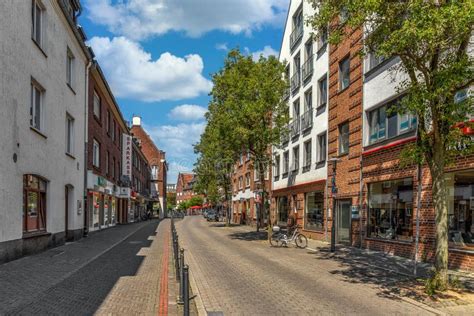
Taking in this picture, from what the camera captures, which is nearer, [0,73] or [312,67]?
[0,73]

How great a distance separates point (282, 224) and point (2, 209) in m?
21.3

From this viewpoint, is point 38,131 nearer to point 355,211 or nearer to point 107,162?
point 355,211

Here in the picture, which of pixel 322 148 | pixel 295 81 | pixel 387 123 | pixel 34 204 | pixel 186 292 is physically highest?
pixel 295 81

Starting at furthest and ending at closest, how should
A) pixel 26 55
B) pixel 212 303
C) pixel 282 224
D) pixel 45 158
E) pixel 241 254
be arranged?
pixel 282 224 → pixel 241 254 → pixel 45 158 → pixel 26 55 → pixel 212 303

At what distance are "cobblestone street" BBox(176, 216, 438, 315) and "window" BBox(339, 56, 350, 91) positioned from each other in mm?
8711

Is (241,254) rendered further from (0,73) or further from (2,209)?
(0,73)

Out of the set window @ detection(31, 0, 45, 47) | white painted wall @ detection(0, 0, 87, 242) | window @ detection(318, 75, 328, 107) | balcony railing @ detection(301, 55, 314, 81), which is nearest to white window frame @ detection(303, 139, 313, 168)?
window @ detection(318, 75, 328, 107)

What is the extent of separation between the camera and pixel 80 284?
948 cm

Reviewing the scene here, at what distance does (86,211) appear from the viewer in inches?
904

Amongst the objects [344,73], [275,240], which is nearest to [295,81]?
[344,73]

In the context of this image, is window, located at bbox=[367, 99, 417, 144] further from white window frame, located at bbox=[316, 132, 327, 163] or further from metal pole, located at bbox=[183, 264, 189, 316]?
metal pole, located at bbox=[183, 264, 189, 316]

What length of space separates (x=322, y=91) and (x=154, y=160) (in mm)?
65469

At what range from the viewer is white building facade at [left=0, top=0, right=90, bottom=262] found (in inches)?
468

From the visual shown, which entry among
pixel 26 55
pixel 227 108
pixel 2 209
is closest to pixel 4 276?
pixel 2 209
